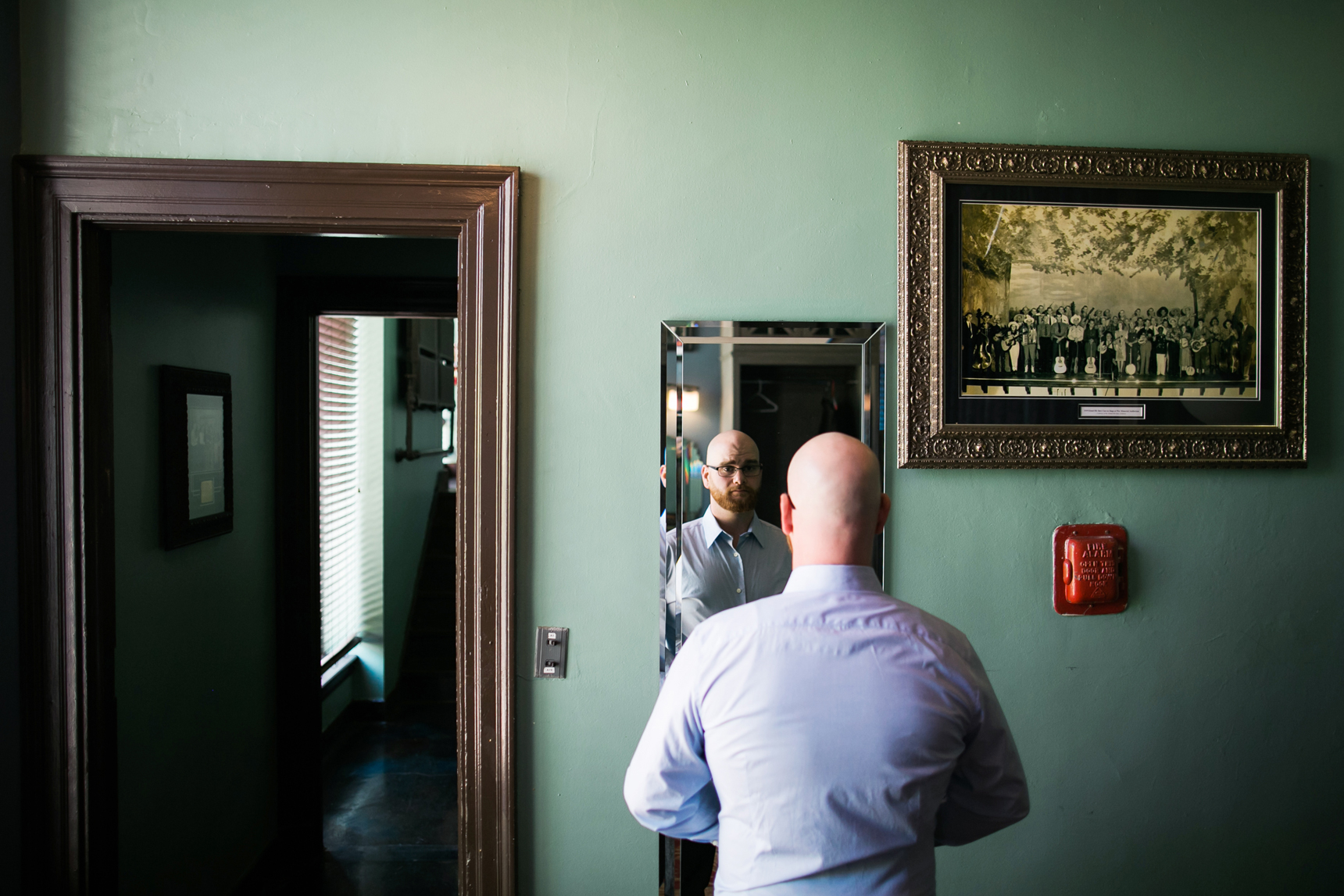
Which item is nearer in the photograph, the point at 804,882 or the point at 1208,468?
the point at 804,882

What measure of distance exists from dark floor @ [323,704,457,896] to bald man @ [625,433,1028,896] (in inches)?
90.2

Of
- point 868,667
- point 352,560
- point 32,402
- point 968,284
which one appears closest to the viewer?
point 868,667

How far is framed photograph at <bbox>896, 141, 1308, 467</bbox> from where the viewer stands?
5.64ft

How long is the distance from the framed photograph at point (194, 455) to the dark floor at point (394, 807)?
1537mm

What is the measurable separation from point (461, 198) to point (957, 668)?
1369mm

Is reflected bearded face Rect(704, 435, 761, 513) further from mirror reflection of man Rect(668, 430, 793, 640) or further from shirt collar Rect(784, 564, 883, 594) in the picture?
shirt collar Rect(784, 564, 883, 594)

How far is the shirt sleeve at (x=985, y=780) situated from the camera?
1118mm

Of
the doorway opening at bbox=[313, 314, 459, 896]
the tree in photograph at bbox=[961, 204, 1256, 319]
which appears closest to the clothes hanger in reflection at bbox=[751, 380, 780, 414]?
the tree in photograph at bbox=[961, 204, 1256, 319]

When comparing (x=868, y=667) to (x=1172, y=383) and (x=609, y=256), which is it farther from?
(x=1172, y=383)

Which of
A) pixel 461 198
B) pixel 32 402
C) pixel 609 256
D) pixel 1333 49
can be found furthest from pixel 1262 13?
pixel 32 402

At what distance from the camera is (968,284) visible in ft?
5.66

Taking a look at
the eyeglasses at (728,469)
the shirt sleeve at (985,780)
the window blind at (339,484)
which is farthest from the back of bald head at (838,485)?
the window blind at (339,484)

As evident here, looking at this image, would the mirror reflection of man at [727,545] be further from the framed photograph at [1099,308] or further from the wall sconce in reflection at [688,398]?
the framed photograph at [1099,308]

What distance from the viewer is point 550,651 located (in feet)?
5.61
